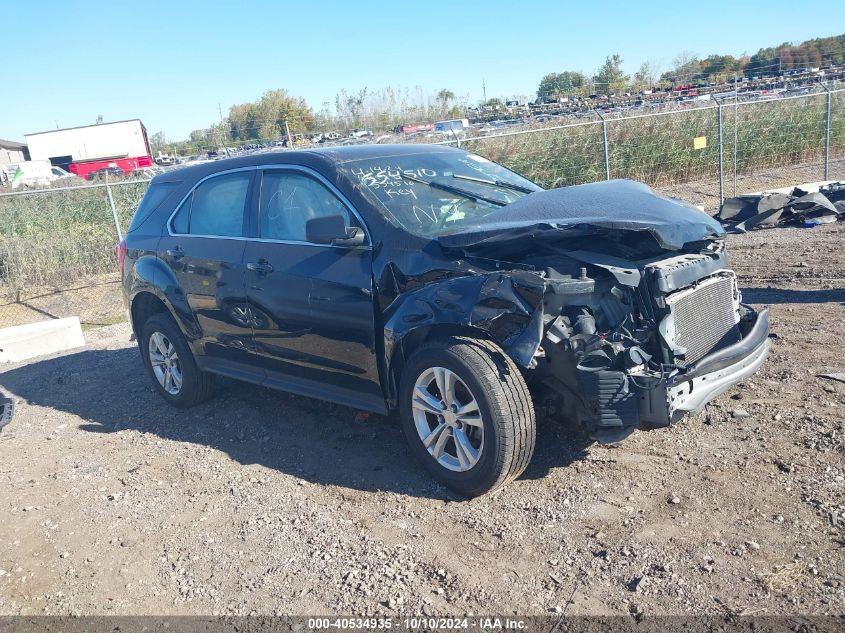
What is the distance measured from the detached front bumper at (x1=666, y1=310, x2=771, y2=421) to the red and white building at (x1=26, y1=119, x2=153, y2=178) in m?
39.9

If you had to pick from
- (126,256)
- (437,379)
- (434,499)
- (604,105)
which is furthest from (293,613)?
(604,105)

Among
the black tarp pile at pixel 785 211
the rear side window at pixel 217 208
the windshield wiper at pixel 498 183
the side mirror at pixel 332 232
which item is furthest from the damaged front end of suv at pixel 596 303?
the black tarp pile at pixel 785 211

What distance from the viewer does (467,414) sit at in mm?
3938

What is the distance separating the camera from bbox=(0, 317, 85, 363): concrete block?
28.6 feet

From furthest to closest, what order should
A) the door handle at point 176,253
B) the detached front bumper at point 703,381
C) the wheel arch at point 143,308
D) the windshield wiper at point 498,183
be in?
1. the wheel arch at point 143,308
2. the door handle at point 176,253
3. the windshield wiper at point 498,183
4. the detached front bumper at point 703,381

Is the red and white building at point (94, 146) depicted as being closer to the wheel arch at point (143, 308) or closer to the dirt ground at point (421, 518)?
the wheel arch at point (143, 308)

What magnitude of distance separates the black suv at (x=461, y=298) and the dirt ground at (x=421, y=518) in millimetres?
402

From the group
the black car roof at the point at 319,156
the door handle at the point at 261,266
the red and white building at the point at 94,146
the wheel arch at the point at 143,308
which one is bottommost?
the wheel arch at the point at 143,308

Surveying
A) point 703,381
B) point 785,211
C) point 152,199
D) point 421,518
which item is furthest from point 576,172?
point 421,518

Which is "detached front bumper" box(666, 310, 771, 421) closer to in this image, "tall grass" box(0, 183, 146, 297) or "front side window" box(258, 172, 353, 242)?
"front side window" box(258, 172, 353, 242)

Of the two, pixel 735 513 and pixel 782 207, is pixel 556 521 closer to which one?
pixel 735 513

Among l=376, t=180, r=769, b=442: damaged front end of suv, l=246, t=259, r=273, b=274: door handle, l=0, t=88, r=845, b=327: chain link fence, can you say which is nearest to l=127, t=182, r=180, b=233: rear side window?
l=246, t=259, r=273, b=274: door handle

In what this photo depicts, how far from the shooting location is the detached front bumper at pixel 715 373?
3.69 metres

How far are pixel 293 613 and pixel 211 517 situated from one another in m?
1.19
